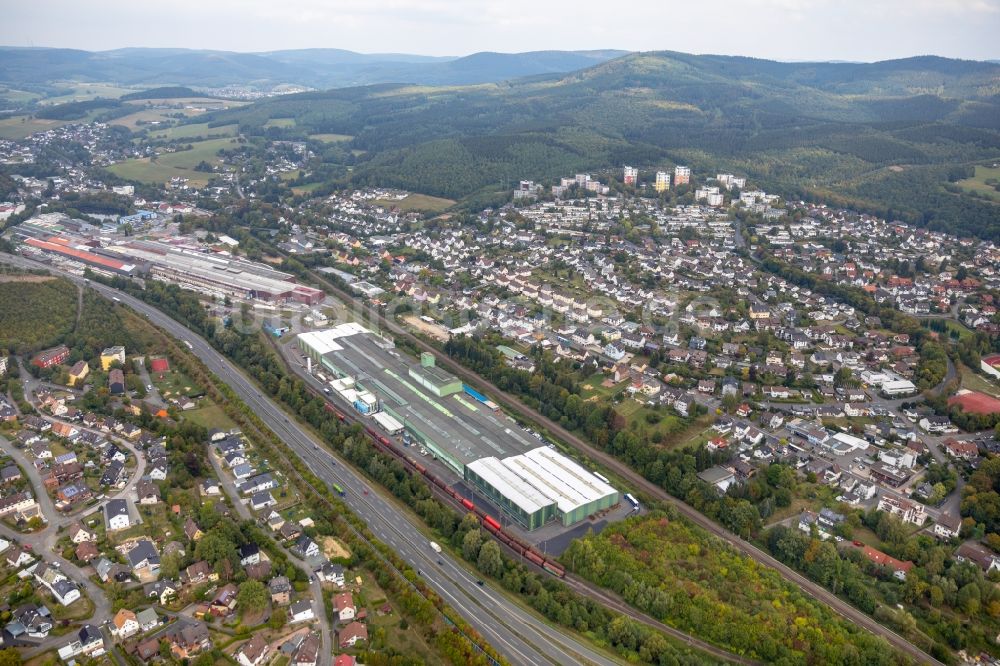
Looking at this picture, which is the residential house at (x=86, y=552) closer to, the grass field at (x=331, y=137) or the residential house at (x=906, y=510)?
the residential house at (x=906, y=510)

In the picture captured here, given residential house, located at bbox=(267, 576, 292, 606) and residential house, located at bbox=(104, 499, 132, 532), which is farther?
residential house, located at bbox=(104, 499, 132, 532)

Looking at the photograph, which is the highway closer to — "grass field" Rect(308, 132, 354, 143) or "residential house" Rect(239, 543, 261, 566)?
"residential house" Rect(239, 543, 261, 566)

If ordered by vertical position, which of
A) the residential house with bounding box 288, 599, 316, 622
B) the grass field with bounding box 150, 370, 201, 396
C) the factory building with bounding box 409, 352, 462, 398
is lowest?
the grass field with bounding box 150, 370, 201, 396

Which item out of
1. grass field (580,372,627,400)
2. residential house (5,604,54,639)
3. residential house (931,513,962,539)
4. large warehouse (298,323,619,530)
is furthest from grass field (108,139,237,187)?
residential house (931,513,962,539)

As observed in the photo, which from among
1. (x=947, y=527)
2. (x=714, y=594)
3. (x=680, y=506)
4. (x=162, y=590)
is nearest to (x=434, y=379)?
(x=680, y=506)

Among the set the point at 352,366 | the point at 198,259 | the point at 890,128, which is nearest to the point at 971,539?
the point at 352,366

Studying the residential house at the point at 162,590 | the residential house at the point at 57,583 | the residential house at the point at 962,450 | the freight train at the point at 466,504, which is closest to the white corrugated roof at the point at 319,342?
the freight train at the point at 466,504

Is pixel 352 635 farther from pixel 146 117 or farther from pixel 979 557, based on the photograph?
pixel 146 117
